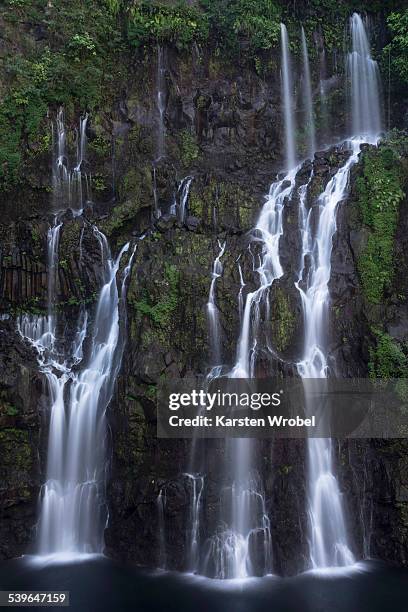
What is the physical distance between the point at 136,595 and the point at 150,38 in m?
18.0

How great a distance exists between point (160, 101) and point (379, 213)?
9.55 m

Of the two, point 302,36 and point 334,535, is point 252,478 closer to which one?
point 334,535

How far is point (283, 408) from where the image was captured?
13000 millimetres

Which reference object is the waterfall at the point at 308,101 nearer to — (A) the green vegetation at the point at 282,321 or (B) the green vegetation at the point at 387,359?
(A) the green vegetation at the point at 282,321

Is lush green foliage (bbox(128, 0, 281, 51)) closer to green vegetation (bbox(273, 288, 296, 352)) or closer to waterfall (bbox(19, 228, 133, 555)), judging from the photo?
waterfall (bbox(19, 228, 133, 555))

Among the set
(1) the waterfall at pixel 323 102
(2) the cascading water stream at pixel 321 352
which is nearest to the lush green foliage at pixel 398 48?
(1) the waterfall at pixel 323 102

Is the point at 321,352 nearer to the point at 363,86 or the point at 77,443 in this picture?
the point at 77,443

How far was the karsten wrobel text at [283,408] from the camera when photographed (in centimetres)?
1301

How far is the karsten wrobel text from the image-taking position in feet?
42.7

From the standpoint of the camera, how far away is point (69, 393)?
47.0ft

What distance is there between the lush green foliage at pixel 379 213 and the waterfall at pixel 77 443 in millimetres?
6434

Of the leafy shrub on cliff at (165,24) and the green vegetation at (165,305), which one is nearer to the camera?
the green vegetation at (165,305)

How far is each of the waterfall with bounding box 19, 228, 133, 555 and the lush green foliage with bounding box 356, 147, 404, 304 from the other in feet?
21.1

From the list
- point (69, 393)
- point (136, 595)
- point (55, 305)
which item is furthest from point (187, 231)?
point (136, 595)
